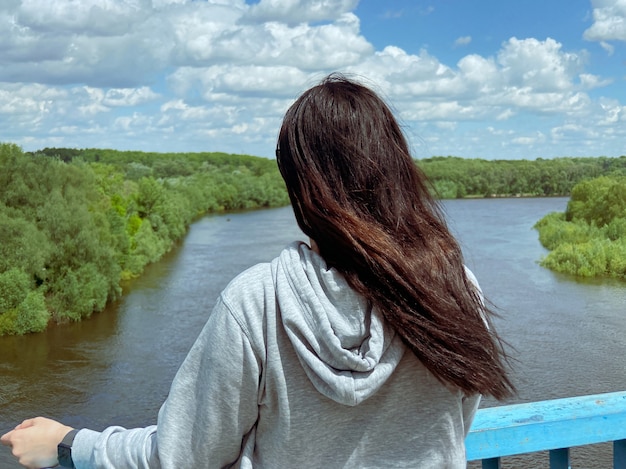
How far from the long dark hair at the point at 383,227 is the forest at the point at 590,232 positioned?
31.6 metres

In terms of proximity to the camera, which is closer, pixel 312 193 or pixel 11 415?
pixel 312 193

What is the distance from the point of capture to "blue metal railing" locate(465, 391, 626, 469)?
136 centimetres

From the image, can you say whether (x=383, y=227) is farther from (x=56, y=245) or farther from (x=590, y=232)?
(x=590, y=232)

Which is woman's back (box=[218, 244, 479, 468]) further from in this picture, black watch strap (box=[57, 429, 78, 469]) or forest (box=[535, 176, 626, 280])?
forest (box=[535, 176, 626, 280])

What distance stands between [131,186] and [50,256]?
18.8m

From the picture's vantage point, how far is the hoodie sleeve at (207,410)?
3.09ft

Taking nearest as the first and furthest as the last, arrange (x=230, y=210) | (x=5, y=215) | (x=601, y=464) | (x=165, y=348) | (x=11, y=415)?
(x=601, y=464) < (x=11, y=415) < (x=165, y=348) < (x=5, y=215) < (x=230, y=210)

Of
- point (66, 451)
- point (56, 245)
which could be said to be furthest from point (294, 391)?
point (56, 245)

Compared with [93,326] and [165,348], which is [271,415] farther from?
[93,326]

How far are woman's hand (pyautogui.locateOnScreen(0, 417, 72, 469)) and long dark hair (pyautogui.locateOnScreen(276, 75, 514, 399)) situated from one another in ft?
1.67

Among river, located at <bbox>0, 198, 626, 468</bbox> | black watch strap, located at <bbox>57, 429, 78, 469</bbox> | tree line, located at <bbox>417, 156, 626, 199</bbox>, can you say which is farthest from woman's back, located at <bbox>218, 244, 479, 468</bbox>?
tree line, located at <bbox>417, 156, 626, 199</bbox>

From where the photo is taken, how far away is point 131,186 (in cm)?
4244

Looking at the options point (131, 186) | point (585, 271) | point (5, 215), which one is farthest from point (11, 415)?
point (131, 186)

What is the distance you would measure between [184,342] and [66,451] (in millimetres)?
20359
